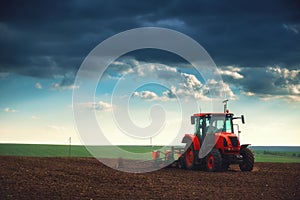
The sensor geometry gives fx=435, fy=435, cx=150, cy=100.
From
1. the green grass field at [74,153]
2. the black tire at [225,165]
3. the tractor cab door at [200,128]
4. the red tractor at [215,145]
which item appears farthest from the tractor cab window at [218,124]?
the green grass field at [74,153]

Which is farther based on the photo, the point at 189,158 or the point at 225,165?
the point at 189,158

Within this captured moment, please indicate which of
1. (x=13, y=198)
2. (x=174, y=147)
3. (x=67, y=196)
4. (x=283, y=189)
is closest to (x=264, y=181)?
(x=283, y=189)

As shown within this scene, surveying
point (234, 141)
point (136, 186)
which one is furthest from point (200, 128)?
point (136, 186)

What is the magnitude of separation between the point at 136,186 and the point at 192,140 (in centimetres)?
790

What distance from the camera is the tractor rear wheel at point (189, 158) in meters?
23.1

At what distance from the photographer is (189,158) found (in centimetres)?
2366

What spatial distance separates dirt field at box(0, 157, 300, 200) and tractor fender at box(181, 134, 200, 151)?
269cm

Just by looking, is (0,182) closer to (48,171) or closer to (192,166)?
(48,171)

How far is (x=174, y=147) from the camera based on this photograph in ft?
81.4

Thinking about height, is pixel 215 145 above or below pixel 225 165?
above

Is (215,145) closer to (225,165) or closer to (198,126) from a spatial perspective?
(225,165)

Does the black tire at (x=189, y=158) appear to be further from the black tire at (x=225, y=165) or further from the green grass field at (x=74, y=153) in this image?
the green grass field at (x=74, y=153)

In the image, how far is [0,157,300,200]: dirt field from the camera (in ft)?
45.0

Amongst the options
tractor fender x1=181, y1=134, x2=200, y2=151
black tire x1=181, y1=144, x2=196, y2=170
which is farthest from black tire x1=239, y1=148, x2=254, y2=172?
black tire x1=181, y1=144, x2=196, y2=170
